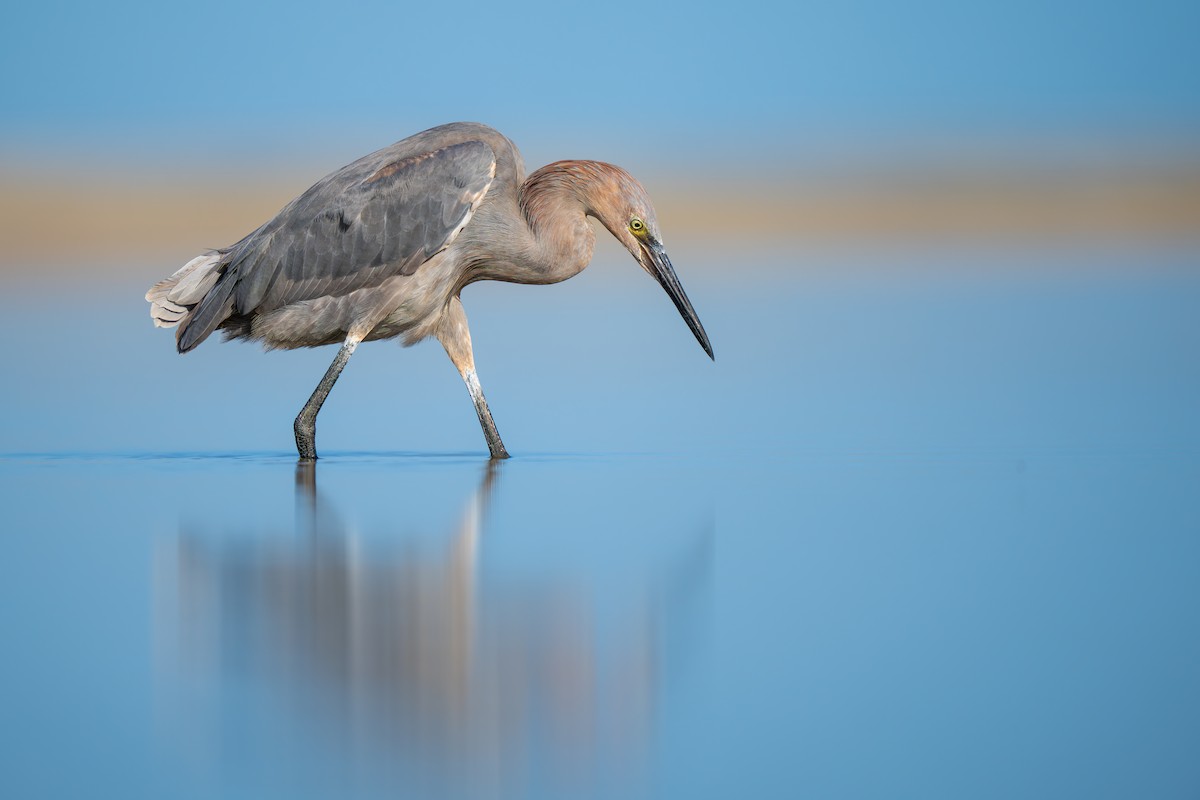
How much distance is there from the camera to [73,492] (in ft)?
24.2

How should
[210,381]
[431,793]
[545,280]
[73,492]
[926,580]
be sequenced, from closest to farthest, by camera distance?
[431,793]
[926,580]
[73,492]
[545,280]
[210,381]

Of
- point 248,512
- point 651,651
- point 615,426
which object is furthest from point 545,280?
point 651,651

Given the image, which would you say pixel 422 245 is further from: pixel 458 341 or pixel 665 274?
pixel 665 274

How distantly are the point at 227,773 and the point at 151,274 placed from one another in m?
17.4

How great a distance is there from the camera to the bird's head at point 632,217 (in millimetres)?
8656

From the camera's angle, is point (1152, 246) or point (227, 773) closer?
point (227, 773)

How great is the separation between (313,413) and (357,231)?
37.9 inches

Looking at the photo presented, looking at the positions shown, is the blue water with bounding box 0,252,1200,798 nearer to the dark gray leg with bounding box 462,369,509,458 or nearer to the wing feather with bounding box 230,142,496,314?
the dark gray leg with bounding box 462,369,509,458

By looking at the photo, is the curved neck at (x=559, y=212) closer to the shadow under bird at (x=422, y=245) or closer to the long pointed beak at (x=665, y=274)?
the shadow under bird at (x=422, y=245)

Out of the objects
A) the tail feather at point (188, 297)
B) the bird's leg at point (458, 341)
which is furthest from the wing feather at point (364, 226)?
the bird's leg at point (458, 341)

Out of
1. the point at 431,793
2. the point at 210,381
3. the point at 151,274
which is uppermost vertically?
the point at 151,274

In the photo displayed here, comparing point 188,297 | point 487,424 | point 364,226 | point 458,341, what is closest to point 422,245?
point 364,226

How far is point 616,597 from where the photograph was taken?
16.9 ft

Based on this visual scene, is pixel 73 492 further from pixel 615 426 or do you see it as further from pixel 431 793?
pixel 431 793
